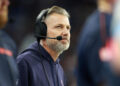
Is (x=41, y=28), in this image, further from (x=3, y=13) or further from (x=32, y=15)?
(x=32, y=15)

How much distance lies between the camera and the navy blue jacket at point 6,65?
2.91 meters

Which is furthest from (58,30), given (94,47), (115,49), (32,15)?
(32,15)

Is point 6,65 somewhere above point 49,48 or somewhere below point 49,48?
above

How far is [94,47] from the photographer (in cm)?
242

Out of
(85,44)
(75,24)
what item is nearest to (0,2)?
(85,44)

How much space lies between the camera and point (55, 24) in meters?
4.30

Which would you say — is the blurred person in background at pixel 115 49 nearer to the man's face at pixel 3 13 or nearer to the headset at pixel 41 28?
the man's face at pixel 3 13

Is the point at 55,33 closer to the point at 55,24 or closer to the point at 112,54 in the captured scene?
the point at 55,24

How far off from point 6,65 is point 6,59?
0.13ft

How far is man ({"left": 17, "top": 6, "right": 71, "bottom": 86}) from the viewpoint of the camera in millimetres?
4113

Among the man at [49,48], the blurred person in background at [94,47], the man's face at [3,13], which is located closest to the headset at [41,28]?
the man at [49,48]

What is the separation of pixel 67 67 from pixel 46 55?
3.51m

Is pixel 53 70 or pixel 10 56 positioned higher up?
pixel 10 56

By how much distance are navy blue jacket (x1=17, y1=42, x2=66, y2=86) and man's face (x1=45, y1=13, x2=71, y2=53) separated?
115 millimetres
